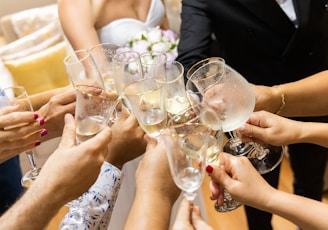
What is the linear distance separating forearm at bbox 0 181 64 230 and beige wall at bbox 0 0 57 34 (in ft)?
9.84

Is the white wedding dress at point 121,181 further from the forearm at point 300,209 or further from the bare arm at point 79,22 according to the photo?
the forearm at point 300,209

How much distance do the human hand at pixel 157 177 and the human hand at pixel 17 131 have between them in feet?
1.46

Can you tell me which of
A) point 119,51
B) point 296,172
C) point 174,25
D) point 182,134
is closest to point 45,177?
point 182,134

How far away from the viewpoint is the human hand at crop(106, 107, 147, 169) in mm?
1118

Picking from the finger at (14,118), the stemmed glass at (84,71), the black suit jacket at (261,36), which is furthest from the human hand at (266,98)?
the finger at (14,118)

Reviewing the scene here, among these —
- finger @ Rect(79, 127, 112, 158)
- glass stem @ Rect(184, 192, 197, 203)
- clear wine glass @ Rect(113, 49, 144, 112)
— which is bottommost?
glass stem @ Rect(184, 192, 197, 203)

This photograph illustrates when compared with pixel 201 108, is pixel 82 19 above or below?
below

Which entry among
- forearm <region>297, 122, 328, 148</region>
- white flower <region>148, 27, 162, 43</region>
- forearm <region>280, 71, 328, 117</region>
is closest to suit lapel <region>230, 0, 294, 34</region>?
forearm <region>280, 71, 328, 117</region>

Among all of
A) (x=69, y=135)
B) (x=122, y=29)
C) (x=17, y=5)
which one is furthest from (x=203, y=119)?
(x=17, y=5)

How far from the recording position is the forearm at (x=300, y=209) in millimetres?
926

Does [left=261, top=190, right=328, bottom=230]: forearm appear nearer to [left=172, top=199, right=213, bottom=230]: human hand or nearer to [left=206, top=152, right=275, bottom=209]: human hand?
[left=206, top=152, right=275, bottom=209]: human hand

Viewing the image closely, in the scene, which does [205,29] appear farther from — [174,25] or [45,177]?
[174,25]

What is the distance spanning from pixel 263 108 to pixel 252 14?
15.7 inches

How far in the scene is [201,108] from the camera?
3.09 feet
